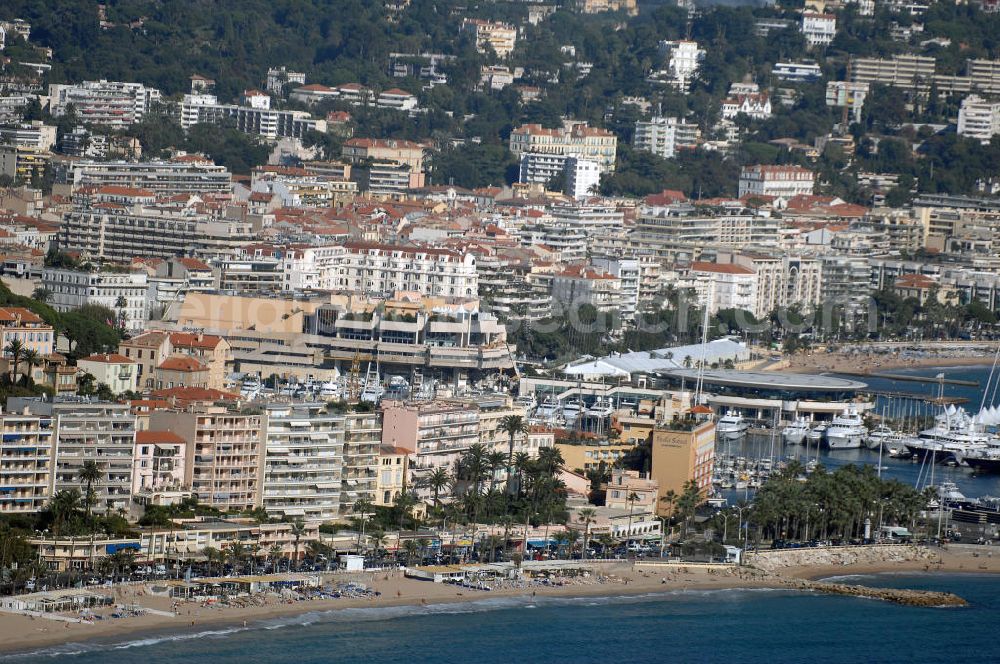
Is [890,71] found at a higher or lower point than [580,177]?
higher

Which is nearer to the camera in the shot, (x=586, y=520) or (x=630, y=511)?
(x=586, y=520)

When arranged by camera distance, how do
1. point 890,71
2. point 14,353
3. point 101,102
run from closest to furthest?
point 14,353
point 101,102
point 890,71

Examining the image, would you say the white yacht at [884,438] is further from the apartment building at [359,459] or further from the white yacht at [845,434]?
the apartment building at [359,459]

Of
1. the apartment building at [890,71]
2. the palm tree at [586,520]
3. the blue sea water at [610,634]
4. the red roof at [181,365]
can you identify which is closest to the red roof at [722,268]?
the red roof at [181,365]

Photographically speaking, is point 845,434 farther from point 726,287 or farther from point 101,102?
point 101,102

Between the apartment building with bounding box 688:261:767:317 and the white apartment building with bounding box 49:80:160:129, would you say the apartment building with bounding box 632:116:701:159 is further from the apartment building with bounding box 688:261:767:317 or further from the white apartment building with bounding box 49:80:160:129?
the apartment building with bounding box 688:261:767:317

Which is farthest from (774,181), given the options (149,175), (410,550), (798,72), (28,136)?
(410,550)
